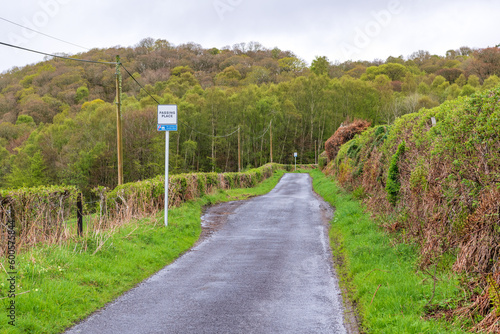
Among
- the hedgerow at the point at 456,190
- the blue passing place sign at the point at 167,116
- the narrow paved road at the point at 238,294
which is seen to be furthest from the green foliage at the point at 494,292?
the blue passing place sign at the point at 167,116

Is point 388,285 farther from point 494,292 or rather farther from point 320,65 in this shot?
point 320,65

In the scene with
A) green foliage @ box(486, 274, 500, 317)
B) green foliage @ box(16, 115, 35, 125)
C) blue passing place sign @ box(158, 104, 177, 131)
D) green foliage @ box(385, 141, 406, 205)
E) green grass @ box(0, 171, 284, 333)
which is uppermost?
green foliage @ box(16, 115, 35, 125)

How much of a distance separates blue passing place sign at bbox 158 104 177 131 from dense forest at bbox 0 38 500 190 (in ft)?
117

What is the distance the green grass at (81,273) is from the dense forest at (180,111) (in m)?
38.2

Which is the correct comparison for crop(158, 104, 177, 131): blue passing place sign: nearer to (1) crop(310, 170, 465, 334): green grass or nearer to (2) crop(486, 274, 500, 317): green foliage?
(1) crop(310, 170, 465, 334): green grass

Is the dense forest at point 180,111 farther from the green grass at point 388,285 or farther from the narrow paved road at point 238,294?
the green grass at point 388,285

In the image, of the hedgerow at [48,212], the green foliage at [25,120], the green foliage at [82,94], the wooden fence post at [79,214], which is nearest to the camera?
the hedgerow at [48,212]

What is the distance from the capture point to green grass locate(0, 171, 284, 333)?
192 inches

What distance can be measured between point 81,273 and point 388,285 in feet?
16.1

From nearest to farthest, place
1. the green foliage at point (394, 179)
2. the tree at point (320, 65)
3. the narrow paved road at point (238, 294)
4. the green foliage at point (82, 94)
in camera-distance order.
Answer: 1. the narrow paved road at point (238, 294)
2. the green foliage at point (394, 179)
3. the green foliage at point (82, 94)
4. the tree at point (320, 65)

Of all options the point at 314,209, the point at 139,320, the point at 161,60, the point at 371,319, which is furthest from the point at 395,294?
the point at 161,60

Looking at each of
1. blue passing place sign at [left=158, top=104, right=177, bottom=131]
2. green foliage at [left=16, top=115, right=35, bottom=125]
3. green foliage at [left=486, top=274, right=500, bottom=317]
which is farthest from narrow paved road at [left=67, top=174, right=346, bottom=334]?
Answer: green foliage at [left=16, top=115, right=35, bottom=125]

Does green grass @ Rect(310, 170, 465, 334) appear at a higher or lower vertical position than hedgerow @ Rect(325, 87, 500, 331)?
lower

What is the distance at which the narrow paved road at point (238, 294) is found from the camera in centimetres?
482
